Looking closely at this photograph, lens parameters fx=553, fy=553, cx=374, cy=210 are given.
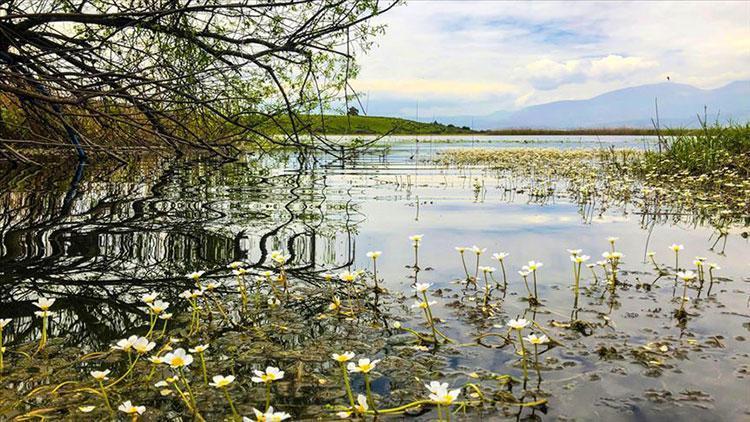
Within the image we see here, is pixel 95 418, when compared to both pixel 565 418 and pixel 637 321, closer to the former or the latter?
pixel 565 418

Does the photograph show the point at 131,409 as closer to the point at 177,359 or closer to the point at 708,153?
the point at 177,359

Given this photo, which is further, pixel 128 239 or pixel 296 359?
pixel 128 239

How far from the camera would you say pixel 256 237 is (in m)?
6.67

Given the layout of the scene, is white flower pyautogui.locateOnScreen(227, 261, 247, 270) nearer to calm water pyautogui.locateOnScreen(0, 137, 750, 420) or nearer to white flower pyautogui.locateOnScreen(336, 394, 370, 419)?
calm water pyautogui.locateOnScreen(0, 137, 750, 420)

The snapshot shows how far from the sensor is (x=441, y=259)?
→ 229 inches

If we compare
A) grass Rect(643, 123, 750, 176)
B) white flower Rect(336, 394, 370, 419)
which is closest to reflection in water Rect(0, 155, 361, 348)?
white flower Rect(336, 394, 370, 419)

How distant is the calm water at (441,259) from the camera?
3035 millimetres

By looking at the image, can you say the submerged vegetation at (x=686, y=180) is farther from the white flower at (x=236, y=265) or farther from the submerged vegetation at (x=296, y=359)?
the white flower at (x=236, y=265)

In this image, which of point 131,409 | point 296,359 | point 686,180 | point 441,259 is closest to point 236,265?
point 296,359

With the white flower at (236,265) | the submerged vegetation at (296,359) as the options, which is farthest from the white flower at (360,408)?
the white flower at (236,265)

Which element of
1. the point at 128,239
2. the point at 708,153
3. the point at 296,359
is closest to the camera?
the point at 296,359

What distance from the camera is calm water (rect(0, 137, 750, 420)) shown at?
119 inches

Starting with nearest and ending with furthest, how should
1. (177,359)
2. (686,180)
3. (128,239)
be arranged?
(177,359) < (128,239) < (686,180)

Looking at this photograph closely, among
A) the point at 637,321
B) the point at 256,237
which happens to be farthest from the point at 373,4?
the point at 637,321
